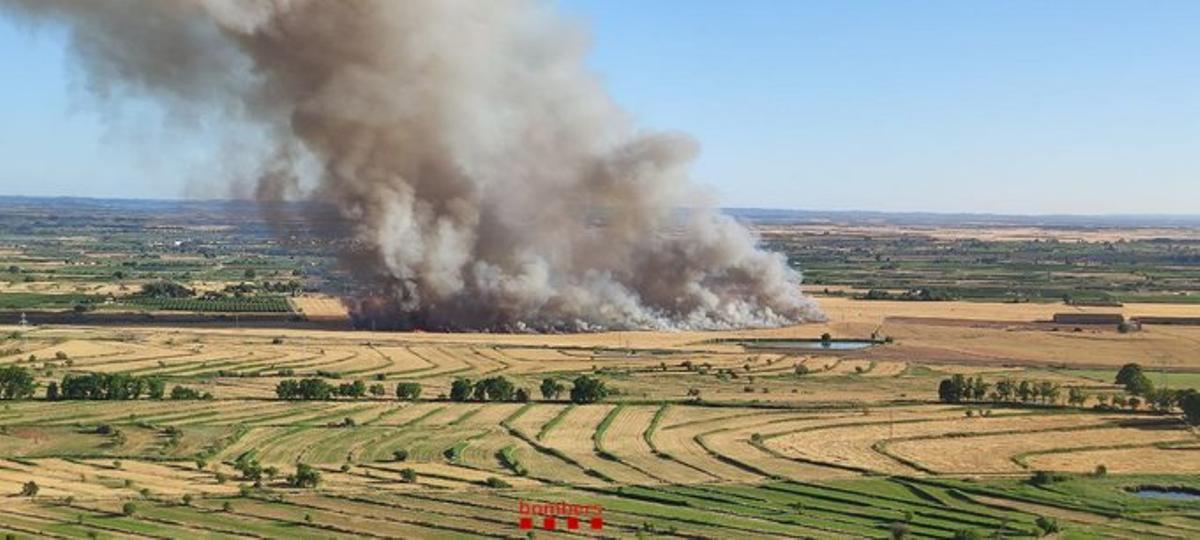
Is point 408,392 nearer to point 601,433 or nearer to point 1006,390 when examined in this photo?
point 601,433

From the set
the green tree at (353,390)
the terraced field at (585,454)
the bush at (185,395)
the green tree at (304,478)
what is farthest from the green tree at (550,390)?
the green tree at (304,478)

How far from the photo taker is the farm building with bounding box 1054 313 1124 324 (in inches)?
3526

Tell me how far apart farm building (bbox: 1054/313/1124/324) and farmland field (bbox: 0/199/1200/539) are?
4.08 ft

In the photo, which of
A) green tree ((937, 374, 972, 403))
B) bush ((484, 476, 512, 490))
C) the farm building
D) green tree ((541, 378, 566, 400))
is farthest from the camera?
the farm building

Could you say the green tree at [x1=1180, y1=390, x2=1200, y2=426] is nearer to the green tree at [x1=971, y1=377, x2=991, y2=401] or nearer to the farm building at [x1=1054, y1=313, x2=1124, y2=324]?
the green tree at [x1=971, y1=377, x2=991, y2=401]

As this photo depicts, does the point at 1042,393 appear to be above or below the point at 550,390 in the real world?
above

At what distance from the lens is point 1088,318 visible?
9050 cm

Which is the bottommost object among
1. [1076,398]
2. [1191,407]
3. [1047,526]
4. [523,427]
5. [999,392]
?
[523,427]

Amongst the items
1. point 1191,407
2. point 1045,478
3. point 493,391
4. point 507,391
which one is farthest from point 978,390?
point 493,391

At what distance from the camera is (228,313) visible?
292 ft

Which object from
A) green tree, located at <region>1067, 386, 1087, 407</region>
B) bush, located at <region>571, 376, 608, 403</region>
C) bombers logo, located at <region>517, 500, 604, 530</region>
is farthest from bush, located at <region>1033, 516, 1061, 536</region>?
bush, located at <region>571, 376, 608, 403</region>

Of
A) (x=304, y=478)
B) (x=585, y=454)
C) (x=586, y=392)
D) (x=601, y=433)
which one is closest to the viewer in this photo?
(x=304, y=478)

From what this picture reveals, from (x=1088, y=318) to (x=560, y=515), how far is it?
209 ft

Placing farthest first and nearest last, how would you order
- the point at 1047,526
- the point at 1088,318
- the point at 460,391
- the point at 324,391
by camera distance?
1. the point at 1088,318
2. the point at 460,391
3. the point at 324,391
4. the point at 1047,526
